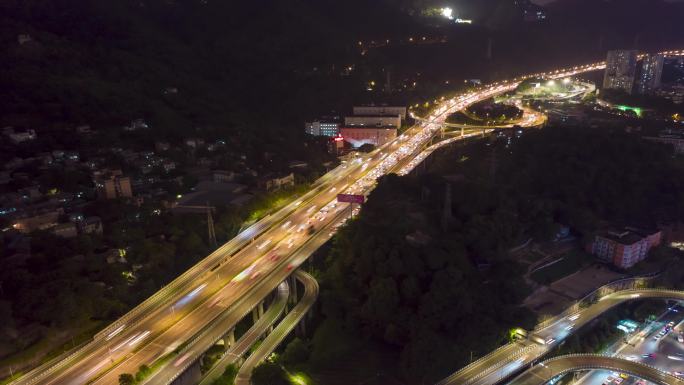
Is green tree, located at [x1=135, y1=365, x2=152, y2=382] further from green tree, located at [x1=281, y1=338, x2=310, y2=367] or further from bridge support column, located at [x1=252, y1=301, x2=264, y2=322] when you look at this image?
bridge support column, located at [x1=252, y1=301, x2=264, y2=322]

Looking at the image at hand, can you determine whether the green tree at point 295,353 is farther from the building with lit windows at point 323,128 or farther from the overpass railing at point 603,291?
the building with lit windows at point 323,128

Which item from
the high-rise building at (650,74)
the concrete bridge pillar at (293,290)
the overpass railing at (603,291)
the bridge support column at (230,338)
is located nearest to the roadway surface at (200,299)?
the concrete bridge pillar at (293,290)

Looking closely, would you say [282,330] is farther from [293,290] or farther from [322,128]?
[322,128]

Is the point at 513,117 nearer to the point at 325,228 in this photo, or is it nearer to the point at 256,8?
the point at 325,228

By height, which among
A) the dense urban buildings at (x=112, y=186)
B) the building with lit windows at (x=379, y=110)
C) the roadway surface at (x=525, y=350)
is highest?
the building with lit windows at (x=379, y=110)

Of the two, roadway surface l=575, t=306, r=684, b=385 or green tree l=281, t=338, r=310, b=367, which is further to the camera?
roadway surface l=575, t=306, r=684, b=385

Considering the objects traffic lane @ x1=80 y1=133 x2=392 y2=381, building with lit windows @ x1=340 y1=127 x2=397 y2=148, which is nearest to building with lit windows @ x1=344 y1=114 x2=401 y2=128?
building with lit windows @ x1=340 y1=127 x2=397 y2=148
